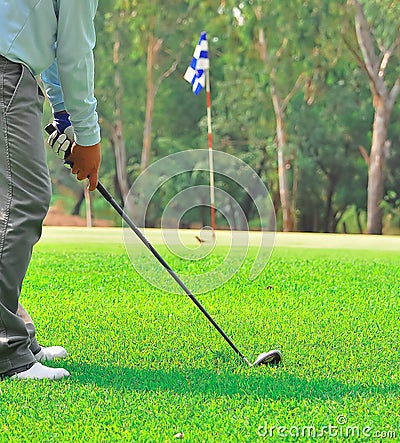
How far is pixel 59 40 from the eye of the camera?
11.1ft

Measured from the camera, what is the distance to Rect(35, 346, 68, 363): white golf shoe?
3.94m

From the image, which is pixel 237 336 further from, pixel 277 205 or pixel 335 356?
pixel 277 205

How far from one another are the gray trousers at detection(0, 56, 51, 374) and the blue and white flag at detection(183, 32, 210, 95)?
33.2 feet

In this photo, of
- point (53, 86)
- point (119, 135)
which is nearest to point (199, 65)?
point (53, 86)

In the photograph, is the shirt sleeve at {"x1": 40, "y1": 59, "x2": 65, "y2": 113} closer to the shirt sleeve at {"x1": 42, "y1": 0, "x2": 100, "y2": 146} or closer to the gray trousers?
the gray trousers

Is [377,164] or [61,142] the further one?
[377,164]

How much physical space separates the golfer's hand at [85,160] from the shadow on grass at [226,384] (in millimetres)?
825

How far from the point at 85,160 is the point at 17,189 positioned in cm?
31

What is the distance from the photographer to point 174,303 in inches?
233

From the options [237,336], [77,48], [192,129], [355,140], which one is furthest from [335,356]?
[192,129]

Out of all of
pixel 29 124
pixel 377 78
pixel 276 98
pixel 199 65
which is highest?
pixel 377 78

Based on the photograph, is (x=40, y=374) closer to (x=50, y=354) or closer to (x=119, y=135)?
(x=50, y=354)

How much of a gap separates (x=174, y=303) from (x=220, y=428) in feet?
10.0

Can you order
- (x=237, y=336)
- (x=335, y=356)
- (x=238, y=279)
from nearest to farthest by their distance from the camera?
(x=335, y=356) → (x=237, y=336) → (x=238, y=279)
